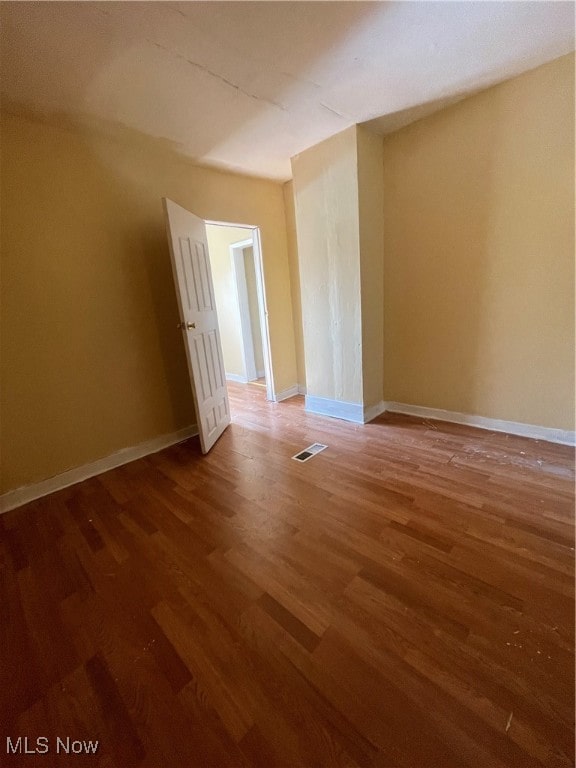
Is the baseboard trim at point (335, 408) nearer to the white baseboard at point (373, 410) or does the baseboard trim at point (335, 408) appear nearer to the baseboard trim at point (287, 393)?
the white baseboard at point (373, 410)

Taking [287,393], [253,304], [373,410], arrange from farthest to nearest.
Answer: [253,304], [287,393], [373,410]

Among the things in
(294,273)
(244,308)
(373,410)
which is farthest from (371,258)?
(244,308)

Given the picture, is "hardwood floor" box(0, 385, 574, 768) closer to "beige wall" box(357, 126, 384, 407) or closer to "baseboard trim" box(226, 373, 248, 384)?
"beige wall" box(357, 126, 384, 407)

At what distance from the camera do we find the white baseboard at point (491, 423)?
216cm

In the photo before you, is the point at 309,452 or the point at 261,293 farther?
the point at 261,293

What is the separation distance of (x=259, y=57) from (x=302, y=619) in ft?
8.52

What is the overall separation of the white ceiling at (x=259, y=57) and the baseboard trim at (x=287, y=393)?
2453mm

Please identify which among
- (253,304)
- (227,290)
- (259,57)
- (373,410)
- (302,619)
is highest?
(259,57)

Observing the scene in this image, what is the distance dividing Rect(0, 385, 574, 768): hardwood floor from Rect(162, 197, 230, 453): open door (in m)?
0.70

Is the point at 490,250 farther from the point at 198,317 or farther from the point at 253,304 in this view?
the point at 253,304

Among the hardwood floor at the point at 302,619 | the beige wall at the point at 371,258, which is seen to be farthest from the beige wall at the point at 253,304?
the hardwood floor at the point at 302,619

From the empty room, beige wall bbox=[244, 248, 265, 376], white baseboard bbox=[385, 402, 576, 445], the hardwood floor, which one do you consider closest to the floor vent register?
the empty room

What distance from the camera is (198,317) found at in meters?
2.45

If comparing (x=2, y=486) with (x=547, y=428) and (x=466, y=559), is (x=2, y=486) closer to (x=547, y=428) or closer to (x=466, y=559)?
(x=466, y=559)
